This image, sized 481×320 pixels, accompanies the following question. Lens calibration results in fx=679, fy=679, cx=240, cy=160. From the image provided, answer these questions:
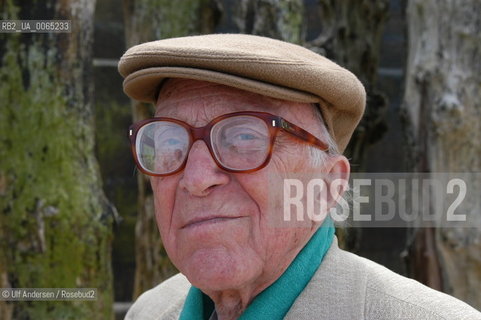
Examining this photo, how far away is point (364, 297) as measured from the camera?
1.61m

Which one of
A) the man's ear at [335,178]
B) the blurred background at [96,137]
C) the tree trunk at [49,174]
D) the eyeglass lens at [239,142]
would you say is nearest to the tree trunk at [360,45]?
the blurred background at [96,137]

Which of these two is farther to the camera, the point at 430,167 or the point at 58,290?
the point at 430,167

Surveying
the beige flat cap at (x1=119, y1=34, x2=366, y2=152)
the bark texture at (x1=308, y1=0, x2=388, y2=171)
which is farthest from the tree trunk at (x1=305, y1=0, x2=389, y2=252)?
the beige flat cap at (x1=119, y1=34, x2=366, y2=152)

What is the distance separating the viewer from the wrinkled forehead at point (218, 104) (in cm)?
162

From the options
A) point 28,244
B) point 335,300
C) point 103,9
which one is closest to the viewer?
point 335,300

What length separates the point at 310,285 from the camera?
1646 mm

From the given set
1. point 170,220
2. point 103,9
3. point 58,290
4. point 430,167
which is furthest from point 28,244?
point 103,9

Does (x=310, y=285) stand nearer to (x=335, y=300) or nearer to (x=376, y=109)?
(x=335, y=300)

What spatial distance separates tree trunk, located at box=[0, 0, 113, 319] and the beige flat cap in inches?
50.5

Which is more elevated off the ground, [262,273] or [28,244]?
[262,273]

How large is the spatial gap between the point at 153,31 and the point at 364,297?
2.26m

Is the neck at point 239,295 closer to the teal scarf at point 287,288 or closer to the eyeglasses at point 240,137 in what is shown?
the teal scarf at point 287,288

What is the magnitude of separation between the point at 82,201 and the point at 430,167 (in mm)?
1668

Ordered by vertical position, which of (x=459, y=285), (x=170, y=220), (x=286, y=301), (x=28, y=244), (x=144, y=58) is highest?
(x=144, y=58)
